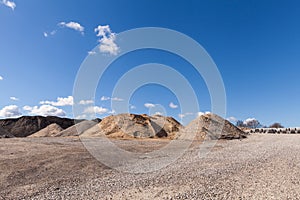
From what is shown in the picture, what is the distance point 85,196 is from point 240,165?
8215mm

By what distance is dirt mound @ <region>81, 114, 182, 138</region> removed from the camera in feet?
119

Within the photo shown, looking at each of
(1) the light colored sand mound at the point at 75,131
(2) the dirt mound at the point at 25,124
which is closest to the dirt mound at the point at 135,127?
(1) the light colored sand mound at the point at 75,131

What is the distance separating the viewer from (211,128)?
34594 mm

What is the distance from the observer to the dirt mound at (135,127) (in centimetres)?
3641

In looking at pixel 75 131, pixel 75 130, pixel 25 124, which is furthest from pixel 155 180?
pixel 25 124

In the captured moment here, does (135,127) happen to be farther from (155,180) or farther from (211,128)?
(155,180)

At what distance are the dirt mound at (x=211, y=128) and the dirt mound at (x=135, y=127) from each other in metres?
3.73

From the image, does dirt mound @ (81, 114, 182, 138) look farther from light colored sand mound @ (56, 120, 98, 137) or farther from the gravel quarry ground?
the gravel quarry ground

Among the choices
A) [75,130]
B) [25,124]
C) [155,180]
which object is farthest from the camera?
[25,124]

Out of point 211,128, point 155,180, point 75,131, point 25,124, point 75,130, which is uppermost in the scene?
point 25,124

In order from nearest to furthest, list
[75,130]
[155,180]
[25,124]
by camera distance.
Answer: [155,180] < [75,130] < [25,124]

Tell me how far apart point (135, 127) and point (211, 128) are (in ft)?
37.0

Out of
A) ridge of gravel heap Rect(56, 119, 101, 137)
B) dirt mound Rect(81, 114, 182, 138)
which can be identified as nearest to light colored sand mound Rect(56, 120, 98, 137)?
ridge of gravel heap Rect(56, 119, 101, 137)

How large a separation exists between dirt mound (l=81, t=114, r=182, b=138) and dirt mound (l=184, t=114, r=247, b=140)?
373 centimetres
